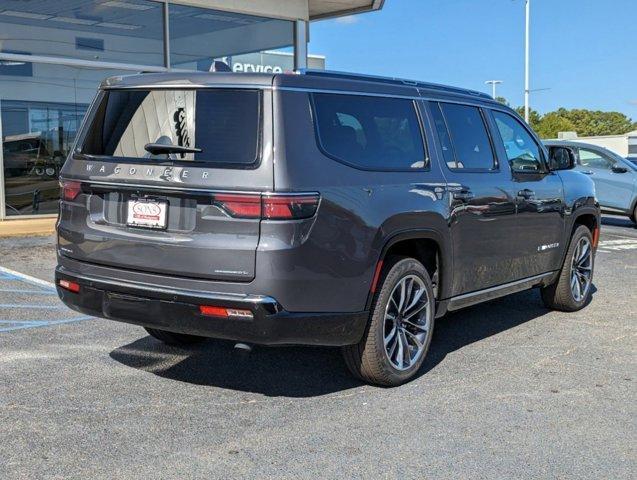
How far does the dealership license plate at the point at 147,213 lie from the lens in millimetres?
4199

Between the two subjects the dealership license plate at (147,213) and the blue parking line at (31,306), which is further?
the blue parking line at (31,306)

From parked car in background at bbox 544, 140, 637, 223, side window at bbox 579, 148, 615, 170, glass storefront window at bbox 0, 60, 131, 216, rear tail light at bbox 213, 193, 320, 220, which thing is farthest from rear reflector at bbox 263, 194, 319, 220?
side window at bbox 579, 148, 615, 170

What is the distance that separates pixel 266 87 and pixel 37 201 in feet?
33.4

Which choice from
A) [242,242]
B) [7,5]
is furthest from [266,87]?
[7,5]

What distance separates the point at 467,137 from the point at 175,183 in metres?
2.44

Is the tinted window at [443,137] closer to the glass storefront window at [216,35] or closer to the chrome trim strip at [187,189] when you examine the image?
the chrome trim strip at [187,189]

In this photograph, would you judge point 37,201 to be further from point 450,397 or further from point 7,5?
point 450,397

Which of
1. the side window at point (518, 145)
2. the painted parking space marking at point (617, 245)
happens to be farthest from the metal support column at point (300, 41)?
the side window at point (518, 145)

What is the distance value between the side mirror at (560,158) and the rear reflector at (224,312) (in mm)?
3761

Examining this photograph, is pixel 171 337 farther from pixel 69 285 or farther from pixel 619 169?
pixel 619 169

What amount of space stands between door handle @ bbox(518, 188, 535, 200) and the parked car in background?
395 inches

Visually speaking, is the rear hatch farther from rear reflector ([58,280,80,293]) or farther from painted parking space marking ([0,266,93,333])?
painted parking space marking ([0,266,93,333])

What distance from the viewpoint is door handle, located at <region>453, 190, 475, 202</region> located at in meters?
5.21

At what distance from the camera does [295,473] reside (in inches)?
139
